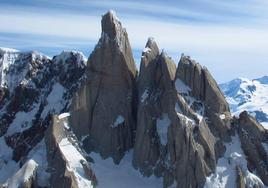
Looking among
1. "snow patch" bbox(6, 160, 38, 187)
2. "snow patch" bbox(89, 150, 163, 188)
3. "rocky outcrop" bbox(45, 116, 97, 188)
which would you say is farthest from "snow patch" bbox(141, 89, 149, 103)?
"snow patch" bbox(6, 160, 38, 187)

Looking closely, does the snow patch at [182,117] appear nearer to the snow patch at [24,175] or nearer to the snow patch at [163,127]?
the snow patch at [163,127]

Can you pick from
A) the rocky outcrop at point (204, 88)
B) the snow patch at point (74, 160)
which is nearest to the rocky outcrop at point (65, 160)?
the snow patch at point (74, 160)

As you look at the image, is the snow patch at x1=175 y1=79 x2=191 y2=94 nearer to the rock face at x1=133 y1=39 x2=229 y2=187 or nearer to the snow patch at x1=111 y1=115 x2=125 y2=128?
the rock face at x1=133 y1=39 x2=229 y2=187

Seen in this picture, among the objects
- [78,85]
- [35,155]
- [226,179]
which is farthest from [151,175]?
[78,85]

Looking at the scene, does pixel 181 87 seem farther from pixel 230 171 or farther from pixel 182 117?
pixel 230 171

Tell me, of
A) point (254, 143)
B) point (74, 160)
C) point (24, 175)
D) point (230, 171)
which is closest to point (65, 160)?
point (74, 160)

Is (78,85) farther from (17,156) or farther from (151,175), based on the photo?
(151,175)
